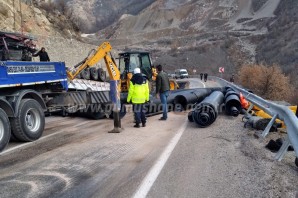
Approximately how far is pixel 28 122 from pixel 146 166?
12.5 ft

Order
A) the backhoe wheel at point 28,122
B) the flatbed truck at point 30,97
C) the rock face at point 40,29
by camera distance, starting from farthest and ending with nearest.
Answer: the rock face at point 40,29 → the backhoe wheel at point 28,122 → the flatbed truck at point 30,97

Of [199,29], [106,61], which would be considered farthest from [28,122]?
[199,29]

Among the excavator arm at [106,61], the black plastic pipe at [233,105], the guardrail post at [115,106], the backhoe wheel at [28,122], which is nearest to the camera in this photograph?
the backhoe wheel at [28,122]

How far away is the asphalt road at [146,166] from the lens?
532 centimetres

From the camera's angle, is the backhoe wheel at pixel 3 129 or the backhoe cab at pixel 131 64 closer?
the backhoe wheel at pixel 3 129

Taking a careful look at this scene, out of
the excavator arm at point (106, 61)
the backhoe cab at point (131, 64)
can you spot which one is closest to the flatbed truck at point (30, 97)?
the excavator arm at point (106, 61)

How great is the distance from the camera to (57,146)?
819cm

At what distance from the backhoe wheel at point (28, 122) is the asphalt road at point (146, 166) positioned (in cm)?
21

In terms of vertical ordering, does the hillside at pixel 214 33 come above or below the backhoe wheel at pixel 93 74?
above

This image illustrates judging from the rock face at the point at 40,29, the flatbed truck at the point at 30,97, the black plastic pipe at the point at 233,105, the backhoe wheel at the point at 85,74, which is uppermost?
the rock face at the point at 40,29

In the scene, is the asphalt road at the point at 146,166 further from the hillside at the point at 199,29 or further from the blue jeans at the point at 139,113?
the hillside at the point at 199,29

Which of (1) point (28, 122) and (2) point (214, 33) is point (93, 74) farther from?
(2) point (214, 33)

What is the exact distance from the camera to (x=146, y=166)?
6.54 metres

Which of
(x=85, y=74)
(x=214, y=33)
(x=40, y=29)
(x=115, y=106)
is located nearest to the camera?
(x=115, y=106)
